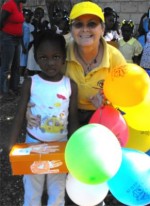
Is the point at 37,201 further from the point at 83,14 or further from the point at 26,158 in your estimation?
the point at 83,14

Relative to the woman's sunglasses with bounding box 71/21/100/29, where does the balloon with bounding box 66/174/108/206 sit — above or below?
below

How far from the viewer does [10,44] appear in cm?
538

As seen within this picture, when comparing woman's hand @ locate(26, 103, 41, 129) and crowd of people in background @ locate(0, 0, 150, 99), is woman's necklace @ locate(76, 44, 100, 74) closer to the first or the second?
woman's hand @ locate(26, 103, 41, 129)

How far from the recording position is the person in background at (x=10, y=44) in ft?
16.9

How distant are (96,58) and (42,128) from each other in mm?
587

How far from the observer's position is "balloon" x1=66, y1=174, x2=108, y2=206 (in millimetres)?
1924

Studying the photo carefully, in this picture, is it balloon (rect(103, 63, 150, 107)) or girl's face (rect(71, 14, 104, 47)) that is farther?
girl's face (rect(71, 14, 104, 47))

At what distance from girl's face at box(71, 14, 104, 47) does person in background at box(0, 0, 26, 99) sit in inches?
125

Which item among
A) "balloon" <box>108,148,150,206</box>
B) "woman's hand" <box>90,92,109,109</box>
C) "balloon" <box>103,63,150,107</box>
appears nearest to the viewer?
"balloon" <box>108,148,150,206</box>

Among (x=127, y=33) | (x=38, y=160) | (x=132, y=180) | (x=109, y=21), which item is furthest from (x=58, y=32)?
(x=132, y=180)

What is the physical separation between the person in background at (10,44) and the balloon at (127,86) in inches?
140

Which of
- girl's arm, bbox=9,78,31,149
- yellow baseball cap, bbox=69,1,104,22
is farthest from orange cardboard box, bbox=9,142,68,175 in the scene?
yellow baseball cap, bbox=69,1,104,22

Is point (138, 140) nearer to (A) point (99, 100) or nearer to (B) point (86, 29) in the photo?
(A) point (99, 100)

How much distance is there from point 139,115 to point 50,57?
64 centimetres
